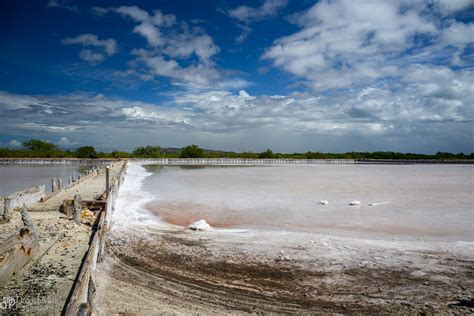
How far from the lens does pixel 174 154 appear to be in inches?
3201

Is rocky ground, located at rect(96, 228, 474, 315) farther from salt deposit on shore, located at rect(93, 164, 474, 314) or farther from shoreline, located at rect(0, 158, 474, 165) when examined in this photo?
shoreline, located at rect(0, 158, 474, 165)

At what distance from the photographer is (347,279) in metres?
6.07

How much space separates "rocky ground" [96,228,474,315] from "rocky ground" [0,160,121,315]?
0.55 meters

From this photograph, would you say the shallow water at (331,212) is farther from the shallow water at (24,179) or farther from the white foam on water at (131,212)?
the shallow water at (24,179)

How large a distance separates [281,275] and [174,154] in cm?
→ 7664

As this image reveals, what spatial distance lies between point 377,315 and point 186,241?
4981 millimetres

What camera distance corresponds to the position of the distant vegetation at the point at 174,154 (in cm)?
7300

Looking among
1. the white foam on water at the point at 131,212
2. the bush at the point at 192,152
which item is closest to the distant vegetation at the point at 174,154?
the bush at the point at 192,152

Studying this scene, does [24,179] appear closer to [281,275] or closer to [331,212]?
[331,212]

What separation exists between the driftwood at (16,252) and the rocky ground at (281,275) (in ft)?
4.18

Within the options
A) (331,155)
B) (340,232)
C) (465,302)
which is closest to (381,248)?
(340,232)

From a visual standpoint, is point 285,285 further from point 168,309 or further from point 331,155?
point 331,155

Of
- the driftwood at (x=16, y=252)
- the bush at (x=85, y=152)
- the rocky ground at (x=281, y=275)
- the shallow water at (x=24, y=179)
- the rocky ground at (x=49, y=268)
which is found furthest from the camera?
the bush at (x=85, y=152)

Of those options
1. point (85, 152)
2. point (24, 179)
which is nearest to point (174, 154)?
point (85, 152)
